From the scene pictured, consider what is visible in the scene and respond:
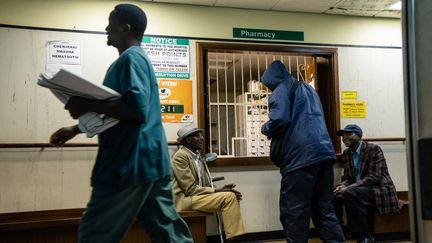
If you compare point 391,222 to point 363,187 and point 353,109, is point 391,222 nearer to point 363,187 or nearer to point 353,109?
point 363,187

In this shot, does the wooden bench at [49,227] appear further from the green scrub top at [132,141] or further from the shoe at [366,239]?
the green scrub top at [132,141]

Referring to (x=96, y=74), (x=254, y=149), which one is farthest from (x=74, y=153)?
(x=254, y=149)

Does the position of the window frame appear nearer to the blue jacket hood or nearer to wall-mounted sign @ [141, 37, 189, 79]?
wall-mounted sign @ [141, 37, 189, 79]

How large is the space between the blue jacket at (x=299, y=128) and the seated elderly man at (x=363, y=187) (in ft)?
3.03

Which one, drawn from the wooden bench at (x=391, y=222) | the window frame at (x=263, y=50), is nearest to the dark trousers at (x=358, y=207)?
the wooden bench at (x=391, y=222)

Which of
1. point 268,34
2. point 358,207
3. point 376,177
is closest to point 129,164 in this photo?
point 358,207

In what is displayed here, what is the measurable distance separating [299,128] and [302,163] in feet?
0.85

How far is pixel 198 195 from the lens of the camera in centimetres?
335

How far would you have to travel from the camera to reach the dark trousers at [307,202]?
2.81 meters

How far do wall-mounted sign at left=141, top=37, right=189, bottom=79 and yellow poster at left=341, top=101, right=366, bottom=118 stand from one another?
65.6 inches

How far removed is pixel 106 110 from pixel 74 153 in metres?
2.26

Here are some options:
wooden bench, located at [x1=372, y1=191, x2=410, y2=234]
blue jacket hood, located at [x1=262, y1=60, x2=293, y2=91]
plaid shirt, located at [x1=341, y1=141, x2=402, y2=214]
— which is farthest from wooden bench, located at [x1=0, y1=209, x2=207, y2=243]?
wooden bench, located at [x1=372, y1=191, x2=410, y2=234]

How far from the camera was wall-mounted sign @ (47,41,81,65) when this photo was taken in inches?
139

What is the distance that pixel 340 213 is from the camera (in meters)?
3.97
